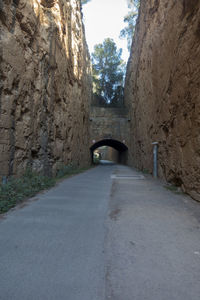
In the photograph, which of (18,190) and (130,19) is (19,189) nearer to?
(18,190)

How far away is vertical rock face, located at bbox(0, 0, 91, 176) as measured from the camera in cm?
587

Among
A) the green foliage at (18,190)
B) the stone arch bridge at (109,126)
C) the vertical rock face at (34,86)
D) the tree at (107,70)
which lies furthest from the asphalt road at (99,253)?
the tree at (107,70)

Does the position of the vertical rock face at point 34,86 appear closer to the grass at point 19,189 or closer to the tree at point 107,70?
the grass at point 19,189

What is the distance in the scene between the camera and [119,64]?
3183 centimetres

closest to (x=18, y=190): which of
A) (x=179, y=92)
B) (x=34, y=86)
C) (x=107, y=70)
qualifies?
(x=34, y=86)

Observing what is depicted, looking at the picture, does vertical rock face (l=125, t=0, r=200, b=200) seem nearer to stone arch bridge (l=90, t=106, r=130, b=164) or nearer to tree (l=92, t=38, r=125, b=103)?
stone arch bridge (l=90, t=106, r=130, b=164)

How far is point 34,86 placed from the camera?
766cm

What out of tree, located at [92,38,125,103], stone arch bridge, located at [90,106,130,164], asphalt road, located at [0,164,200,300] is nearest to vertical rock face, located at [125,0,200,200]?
asphalt road, located at [0,164,200,300]

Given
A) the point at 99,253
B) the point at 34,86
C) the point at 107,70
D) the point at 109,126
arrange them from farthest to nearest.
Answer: the point at 107,70 < the point at 109,126 < the point at 34,86 < the point at 99,253

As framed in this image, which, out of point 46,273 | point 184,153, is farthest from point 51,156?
point 46,273

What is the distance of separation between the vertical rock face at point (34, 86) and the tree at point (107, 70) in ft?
63.4

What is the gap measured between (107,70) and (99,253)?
33062 mm

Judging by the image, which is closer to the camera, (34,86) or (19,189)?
(19,189)

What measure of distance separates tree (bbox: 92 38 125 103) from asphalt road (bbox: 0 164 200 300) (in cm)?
2951
